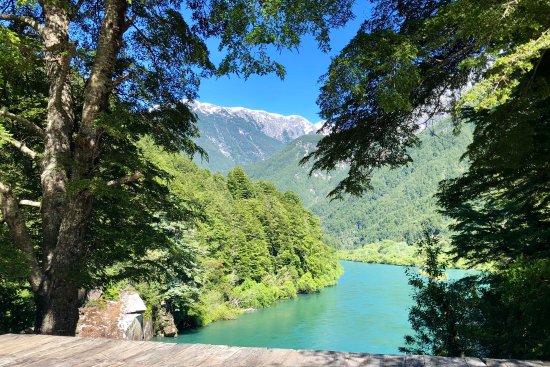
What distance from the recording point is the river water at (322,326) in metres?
28.2

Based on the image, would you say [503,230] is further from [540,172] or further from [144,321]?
[144,321]

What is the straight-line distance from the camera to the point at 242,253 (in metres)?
51.4

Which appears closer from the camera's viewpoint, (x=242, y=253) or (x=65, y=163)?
(x=65, y=163)

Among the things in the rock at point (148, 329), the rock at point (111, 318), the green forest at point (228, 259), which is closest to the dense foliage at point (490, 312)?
the green forest at point (228, 259)

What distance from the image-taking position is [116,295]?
79.1ft

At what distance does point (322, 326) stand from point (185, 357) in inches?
1317

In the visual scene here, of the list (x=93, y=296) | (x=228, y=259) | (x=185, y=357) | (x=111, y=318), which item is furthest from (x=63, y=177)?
(x=228, y=259)

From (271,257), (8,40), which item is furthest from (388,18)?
(271,257)

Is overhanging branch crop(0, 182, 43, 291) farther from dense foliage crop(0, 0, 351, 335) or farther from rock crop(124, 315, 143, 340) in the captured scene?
rock crop(124, 315, 143, 340)

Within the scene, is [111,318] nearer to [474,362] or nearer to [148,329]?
[148,329]

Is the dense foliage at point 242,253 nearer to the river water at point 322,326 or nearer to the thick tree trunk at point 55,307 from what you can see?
the river water at point 322,326

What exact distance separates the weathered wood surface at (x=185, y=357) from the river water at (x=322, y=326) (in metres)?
20.2

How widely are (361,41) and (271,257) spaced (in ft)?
174

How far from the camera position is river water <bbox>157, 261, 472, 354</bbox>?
92.6ft
